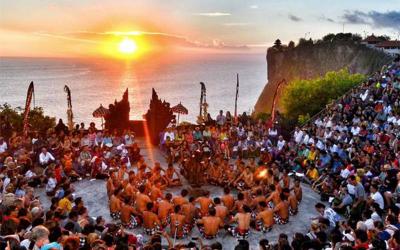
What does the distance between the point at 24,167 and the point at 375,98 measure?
737 inches

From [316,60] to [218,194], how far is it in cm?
7204

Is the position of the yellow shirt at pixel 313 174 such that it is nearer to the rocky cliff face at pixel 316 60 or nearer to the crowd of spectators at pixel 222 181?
the crowd of spectators at pixel 222 181

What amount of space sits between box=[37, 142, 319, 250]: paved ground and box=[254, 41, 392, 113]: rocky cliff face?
5042cm

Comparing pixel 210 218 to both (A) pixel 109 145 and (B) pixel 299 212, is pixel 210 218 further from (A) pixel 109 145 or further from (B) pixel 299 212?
(A) pixel 109 145

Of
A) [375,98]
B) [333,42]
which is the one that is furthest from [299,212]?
[333,42]

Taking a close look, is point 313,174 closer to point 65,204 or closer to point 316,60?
point 65,204

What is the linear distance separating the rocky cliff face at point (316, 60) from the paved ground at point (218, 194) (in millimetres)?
50420

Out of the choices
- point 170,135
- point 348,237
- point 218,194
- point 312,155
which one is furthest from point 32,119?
point 348,237

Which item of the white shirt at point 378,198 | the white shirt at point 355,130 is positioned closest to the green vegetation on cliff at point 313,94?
the white shirt at point 355,130

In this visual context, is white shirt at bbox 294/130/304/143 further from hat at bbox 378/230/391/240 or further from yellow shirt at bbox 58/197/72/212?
yellow shirt at bbox 58/197/72/212

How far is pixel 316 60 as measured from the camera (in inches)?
3359

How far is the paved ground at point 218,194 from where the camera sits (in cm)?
1380

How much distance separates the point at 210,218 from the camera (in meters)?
13.3

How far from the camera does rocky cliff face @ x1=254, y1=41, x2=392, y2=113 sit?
70131 mm
